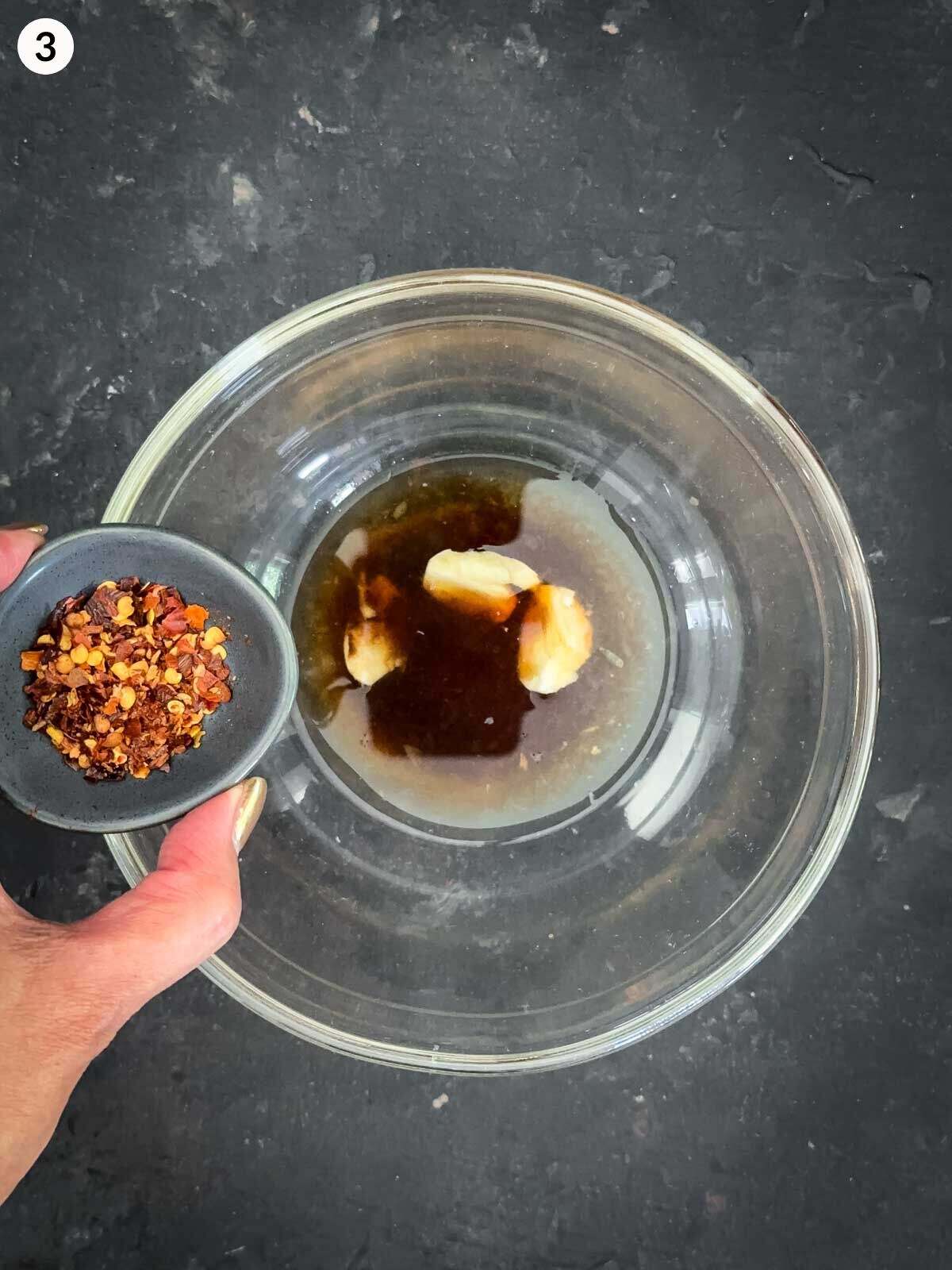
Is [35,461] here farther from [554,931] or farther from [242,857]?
[554,931]

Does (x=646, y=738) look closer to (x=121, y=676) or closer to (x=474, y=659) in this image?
(x=474, y=659)

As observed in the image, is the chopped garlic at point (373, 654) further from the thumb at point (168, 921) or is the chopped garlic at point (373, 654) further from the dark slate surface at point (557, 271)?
the dark slate surface at point (557, 271)

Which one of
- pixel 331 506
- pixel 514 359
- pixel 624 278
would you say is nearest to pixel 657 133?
pixel 624 278

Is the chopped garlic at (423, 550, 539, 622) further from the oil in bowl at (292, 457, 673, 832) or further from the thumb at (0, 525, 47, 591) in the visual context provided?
the thumb at (0, 525, 47, 591)

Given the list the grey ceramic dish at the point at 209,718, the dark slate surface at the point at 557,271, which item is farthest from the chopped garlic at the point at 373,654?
the dark slate surface at the point at 557,271

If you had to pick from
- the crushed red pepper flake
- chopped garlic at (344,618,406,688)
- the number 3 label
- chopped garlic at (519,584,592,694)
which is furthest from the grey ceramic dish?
the number 3 label

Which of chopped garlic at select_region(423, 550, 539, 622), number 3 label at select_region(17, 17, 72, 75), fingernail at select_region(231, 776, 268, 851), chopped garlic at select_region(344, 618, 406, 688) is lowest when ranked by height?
fingernail at select_region(231, 776, 268, 851)
